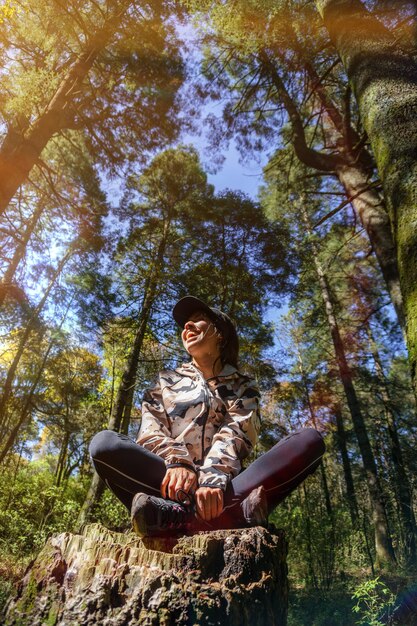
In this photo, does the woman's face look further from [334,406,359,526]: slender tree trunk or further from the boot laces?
[334,406,359,526]: slender tree trunk

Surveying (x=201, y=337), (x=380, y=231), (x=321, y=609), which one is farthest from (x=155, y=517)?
(x=321, y=609)

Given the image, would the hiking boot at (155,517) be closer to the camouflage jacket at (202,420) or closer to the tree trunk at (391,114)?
the camouflage jacket at (202,420)

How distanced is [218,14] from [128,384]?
6.06 metres

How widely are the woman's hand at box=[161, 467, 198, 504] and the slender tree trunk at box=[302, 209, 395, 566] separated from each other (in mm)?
6526

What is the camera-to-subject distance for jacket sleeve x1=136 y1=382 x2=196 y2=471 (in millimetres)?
1617

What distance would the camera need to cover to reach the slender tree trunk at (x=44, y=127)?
4.93m

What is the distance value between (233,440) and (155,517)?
1.96 ft

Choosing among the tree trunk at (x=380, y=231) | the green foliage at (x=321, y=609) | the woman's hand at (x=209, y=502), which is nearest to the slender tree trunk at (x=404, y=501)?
the green foliage at (x=321, y=609)

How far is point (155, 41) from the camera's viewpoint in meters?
6.46

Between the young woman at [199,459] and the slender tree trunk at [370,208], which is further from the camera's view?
the slender tree trunk at [370,208]

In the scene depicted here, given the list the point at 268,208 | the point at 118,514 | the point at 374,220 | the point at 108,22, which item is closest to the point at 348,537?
the point at 118,514

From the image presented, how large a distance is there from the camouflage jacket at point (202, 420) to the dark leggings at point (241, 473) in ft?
0.27

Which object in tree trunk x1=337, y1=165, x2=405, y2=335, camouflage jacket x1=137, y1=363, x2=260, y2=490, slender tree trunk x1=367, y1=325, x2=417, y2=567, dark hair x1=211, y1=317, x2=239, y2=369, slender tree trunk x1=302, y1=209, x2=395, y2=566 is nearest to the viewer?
camouflage jacket x1=137, y1=363, x2=260, y2=490

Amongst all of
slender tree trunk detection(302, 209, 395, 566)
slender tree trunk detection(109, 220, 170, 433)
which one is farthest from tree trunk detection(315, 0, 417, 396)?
slender tree trunk detection(109, 220, 170, 433)
